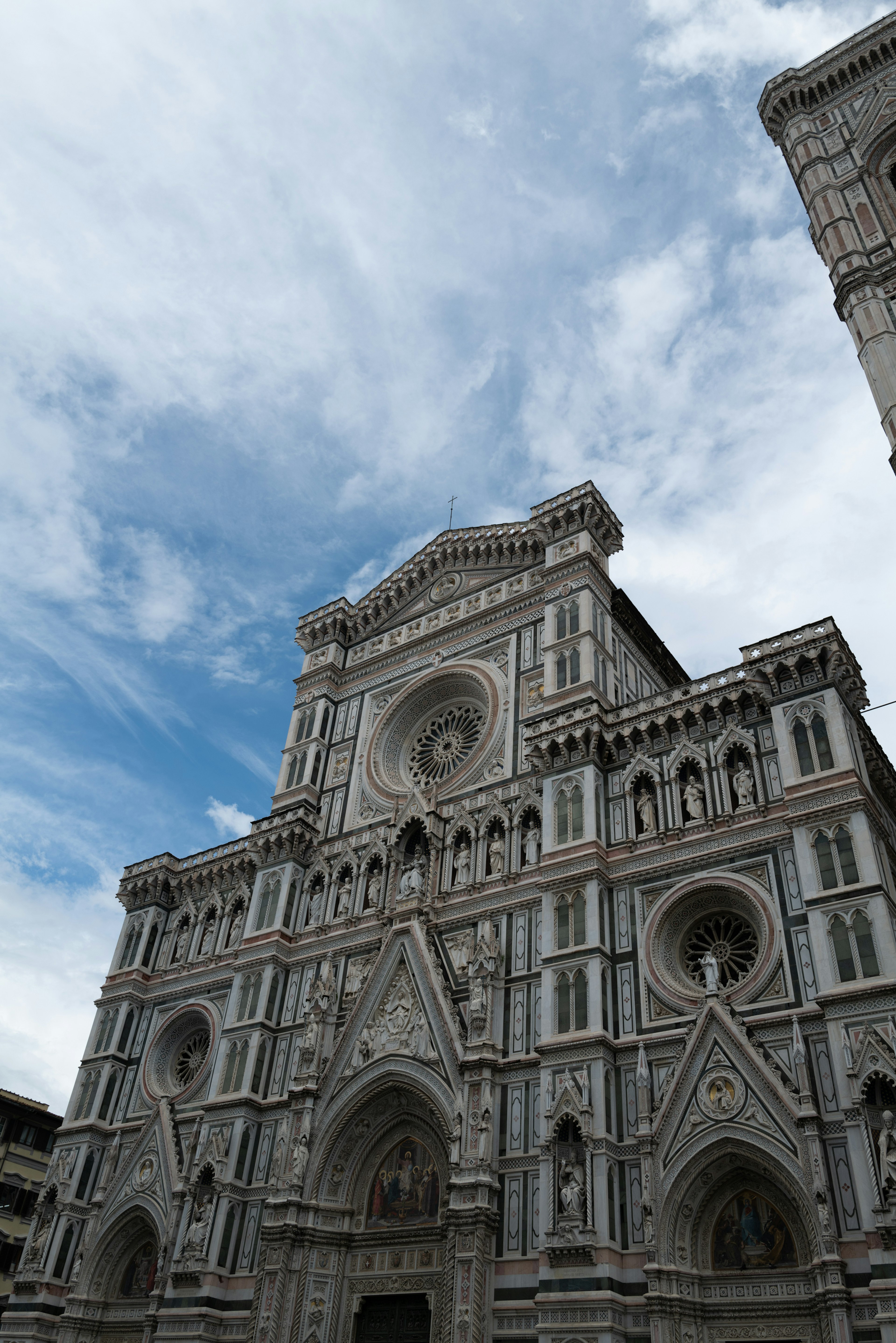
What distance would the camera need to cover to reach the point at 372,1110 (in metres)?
24.1

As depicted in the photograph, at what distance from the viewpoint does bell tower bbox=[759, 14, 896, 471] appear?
2942 centimetres

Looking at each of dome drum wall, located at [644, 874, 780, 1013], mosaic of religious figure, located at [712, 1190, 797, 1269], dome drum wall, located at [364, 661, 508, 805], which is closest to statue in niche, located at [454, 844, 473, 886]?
dome drum wall, located at [364, 661, 508, 805]

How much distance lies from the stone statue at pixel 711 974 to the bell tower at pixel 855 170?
47.2 ft

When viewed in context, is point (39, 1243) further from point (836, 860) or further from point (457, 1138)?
point (836, 860)

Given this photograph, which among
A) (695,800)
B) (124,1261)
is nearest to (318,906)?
(124,1261)

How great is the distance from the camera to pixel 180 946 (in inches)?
1275

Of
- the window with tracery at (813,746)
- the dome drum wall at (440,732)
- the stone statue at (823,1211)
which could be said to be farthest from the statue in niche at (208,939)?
the stone statue at (823,1211)

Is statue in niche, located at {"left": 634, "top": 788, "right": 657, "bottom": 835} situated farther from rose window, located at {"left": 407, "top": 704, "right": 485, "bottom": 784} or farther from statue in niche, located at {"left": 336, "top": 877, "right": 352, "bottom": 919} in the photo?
statue in niche, located at {"left": 336, "top": 877, "right": 352, "bottom": 919}

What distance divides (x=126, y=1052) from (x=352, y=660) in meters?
14.5

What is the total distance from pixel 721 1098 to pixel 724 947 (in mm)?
3491

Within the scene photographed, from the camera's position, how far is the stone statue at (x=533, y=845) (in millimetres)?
25141

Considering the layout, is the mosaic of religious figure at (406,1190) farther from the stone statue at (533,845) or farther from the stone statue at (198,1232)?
the stone statue at (533,845)

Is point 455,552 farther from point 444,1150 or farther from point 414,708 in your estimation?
point 444,1150

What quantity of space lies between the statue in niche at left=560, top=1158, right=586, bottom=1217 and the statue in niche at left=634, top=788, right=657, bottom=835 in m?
7.33
